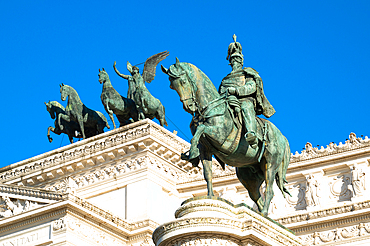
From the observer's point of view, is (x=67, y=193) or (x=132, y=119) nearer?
(x=67, y=193)

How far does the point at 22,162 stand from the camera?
36219 mm

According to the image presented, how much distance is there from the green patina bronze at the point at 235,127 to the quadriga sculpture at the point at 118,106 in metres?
19.6

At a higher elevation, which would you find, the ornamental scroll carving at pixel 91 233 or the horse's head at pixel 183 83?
the ornamental scroll carving at pixel 91 233

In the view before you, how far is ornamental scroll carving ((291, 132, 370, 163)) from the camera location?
98.5 feet

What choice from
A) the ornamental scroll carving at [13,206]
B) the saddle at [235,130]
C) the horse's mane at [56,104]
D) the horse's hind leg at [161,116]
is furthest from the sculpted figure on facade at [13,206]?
the saddle at [235,130]

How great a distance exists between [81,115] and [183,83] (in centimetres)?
2243

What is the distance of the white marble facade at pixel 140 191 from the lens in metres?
28.8

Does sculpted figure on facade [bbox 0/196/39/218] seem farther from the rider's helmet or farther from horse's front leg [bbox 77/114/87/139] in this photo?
the rider's helmet

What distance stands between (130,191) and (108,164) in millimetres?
1926

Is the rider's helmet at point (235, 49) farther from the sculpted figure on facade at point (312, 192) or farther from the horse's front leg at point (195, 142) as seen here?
the sculpted figure on facade at point (312, 192)

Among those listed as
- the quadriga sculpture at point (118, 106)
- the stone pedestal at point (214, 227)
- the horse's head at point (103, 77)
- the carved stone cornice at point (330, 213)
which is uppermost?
the horse's head at point (103, 77)

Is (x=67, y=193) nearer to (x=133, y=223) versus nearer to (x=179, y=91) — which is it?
(x=133, y=223)

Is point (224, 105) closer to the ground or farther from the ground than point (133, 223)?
closer to the ground

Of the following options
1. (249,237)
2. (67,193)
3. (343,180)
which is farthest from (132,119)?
(249,237)
